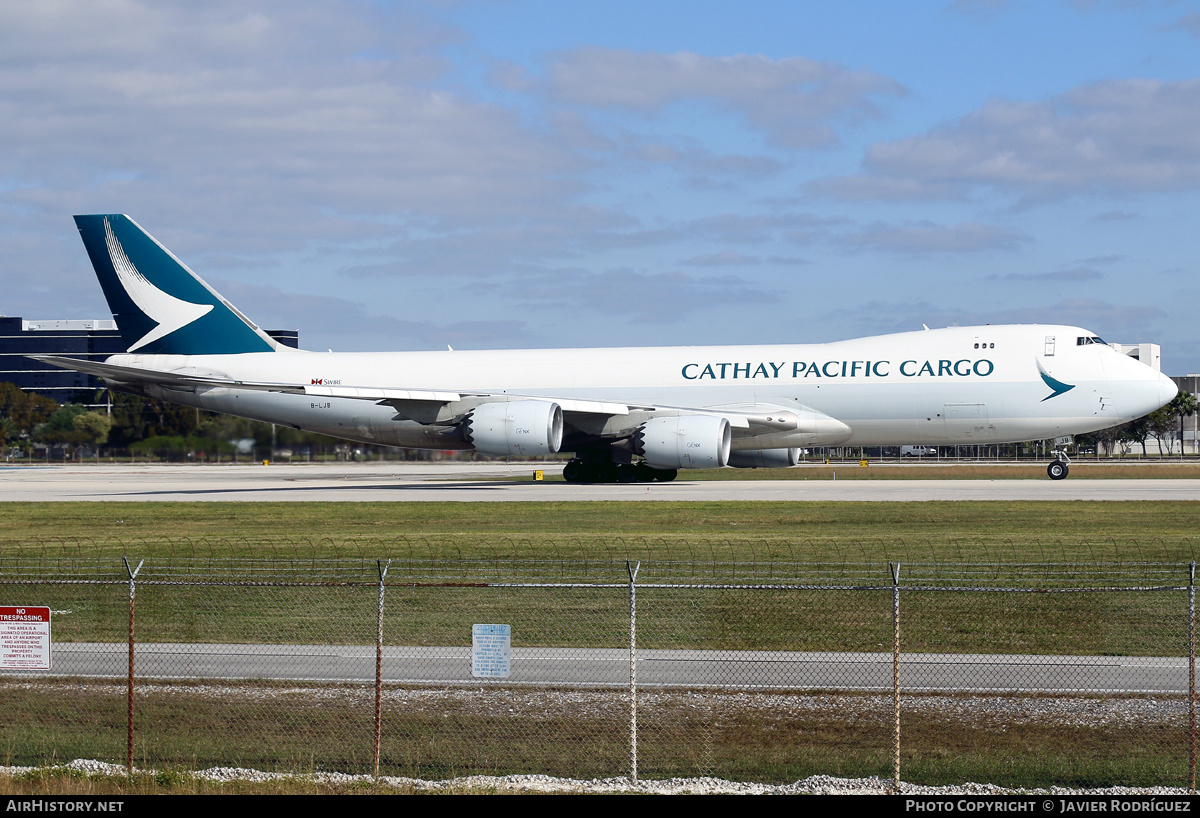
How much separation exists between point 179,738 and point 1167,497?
3437 cm

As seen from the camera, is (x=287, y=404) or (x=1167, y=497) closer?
(x=1167, y=497)

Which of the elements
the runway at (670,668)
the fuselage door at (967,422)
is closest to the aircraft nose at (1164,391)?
the fuselage door at (967,422)

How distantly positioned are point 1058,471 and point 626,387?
705 inches

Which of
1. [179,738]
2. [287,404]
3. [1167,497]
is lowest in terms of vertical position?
[179,738]

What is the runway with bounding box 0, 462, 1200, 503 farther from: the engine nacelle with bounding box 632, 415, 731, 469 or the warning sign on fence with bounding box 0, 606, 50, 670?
the warning sign on fence with bounding box 0, 606, 50, 670

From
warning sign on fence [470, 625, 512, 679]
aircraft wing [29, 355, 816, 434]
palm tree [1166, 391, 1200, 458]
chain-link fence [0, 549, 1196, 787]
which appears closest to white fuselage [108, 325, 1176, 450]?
aircraft wing [29, 355, 816, 434]

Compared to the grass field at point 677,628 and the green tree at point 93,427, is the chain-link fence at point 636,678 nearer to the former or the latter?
the grass field at point 677,628

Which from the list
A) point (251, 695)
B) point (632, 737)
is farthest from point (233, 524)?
point (632, 737)

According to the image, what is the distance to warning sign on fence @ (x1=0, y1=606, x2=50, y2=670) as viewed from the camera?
34.5ft

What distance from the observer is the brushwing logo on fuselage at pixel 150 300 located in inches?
1978

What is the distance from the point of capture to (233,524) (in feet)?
106
